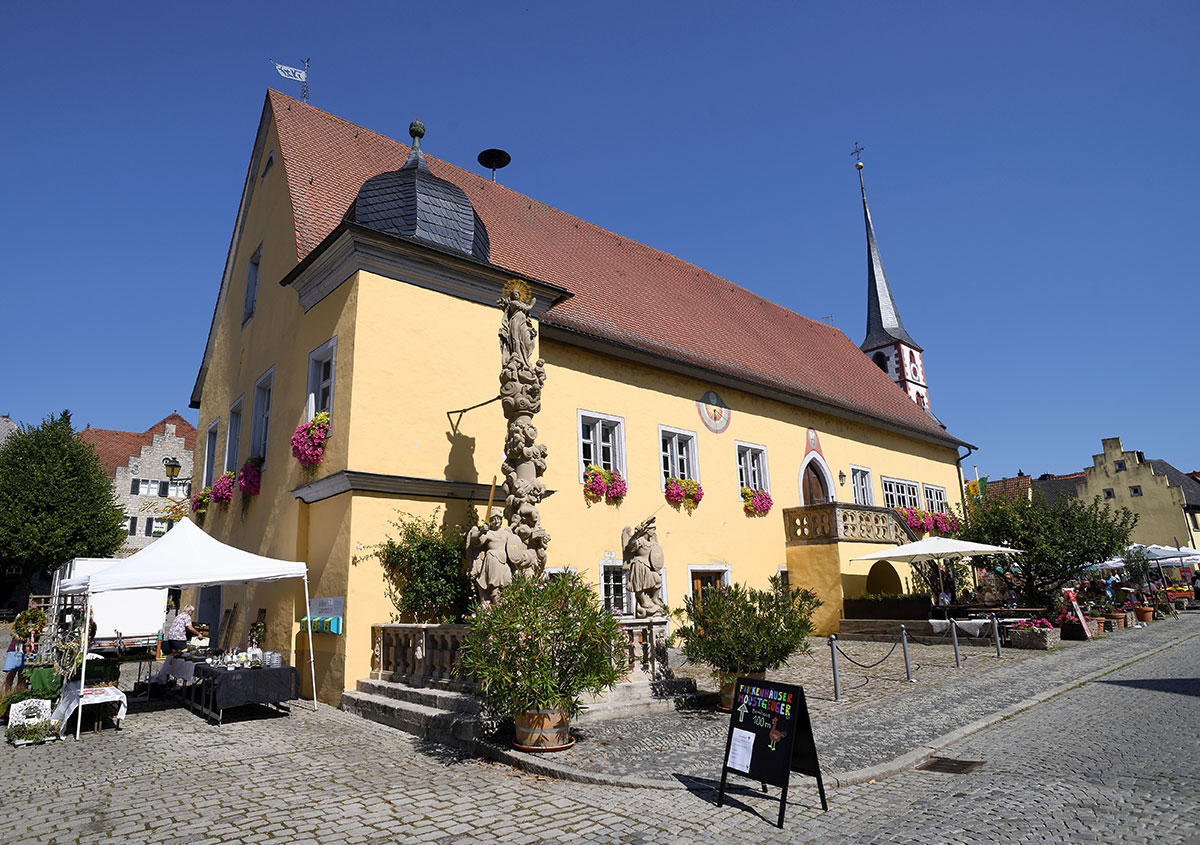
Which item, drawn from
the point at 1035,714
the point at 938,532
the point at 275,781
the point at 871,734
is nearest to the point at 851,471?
the point at 938,532

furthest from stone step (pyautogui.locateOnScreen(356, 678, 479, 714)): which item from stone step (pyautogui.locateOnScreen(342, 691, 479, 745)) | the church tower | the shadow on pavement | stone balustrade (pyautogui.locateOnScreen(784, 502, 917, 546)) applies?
Result: the church tower

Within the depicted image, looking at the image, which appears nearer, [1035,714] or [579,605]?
[579,605]

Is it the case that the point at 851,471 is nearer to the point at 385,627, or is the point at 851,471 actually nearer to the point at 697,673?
the point at 697,673

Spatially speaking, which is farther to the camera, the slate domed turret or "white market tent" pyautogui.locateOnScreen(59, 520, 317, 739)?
the slate domed turret

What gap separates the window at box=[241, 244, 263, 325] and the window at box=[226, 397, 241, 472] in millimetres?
2219

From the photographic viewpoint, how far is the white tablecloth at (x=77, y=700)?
8.68 metres

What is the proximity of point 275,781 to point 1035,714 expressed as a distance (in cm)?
872

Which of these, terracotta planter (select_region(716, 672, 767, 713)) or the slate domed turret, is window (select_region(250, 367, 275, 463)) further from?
terracotta planter (select_region(716, 672, 767, 713))

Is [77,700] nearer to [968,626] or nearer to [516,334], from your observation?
[516,334]

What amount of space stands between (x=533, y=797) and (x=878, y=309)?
113 ft

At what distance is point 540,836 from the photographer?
494 centimetres

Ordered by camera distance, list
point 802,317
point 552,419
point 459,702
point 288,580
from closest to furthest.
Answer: point 459,702 < point 288,580 < point 552,419 < point 802,317

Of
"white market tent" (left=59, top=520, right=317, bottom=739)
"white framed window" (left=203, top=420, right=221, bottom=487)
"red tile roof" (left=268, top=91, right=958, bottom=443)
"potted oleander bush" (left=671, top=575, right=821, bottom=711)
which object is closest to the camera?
"potted oleander bush" (left=671, top=575, right=821, bottom=711)

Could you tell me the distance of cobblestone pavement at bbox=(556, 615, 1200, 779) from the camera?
6875 millimetres
